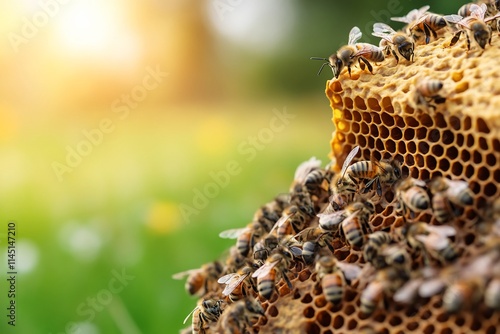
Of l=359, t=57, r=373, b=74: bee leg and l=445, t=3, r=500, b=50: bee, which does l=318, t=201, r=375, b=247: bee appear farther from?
l=445, t=3, r=500, b=50: bee

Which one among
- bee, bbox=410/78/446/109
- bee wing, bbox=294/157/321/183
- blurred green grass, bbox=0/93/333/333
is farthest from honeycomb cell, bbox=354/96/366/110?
blurred green grass, bbox=0/93/333/333

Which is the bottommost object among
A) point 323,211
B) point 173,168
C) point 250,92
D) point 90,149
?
point 250,92

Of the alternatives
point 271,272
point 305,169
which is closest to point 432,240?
point 271,272

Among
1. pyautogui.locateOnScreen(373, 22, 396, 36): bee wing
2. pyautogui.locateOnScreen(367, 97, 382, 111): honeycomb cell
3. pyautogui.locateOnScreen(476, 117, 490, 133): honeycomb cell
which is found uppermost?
pyautogui.locateOnScreen(373, 22, 396, 36): bee wing

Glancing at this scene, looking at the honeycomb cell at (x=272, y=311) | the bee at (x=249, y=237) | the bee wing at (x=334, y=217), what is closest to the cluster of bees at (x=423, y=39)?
the bee wing at (x=334, y=217)

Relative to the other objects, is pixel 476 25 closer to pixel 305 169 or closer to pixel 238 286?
pixel 305 169

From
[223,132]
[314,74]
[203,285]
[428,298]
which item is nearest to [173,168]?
[223,132]

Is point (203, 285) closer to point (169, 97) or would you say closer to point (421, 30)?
point (421, 30)

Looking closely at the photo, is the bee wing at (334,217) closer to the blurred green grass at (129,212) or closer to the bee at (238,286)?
the bee at (238,286)
